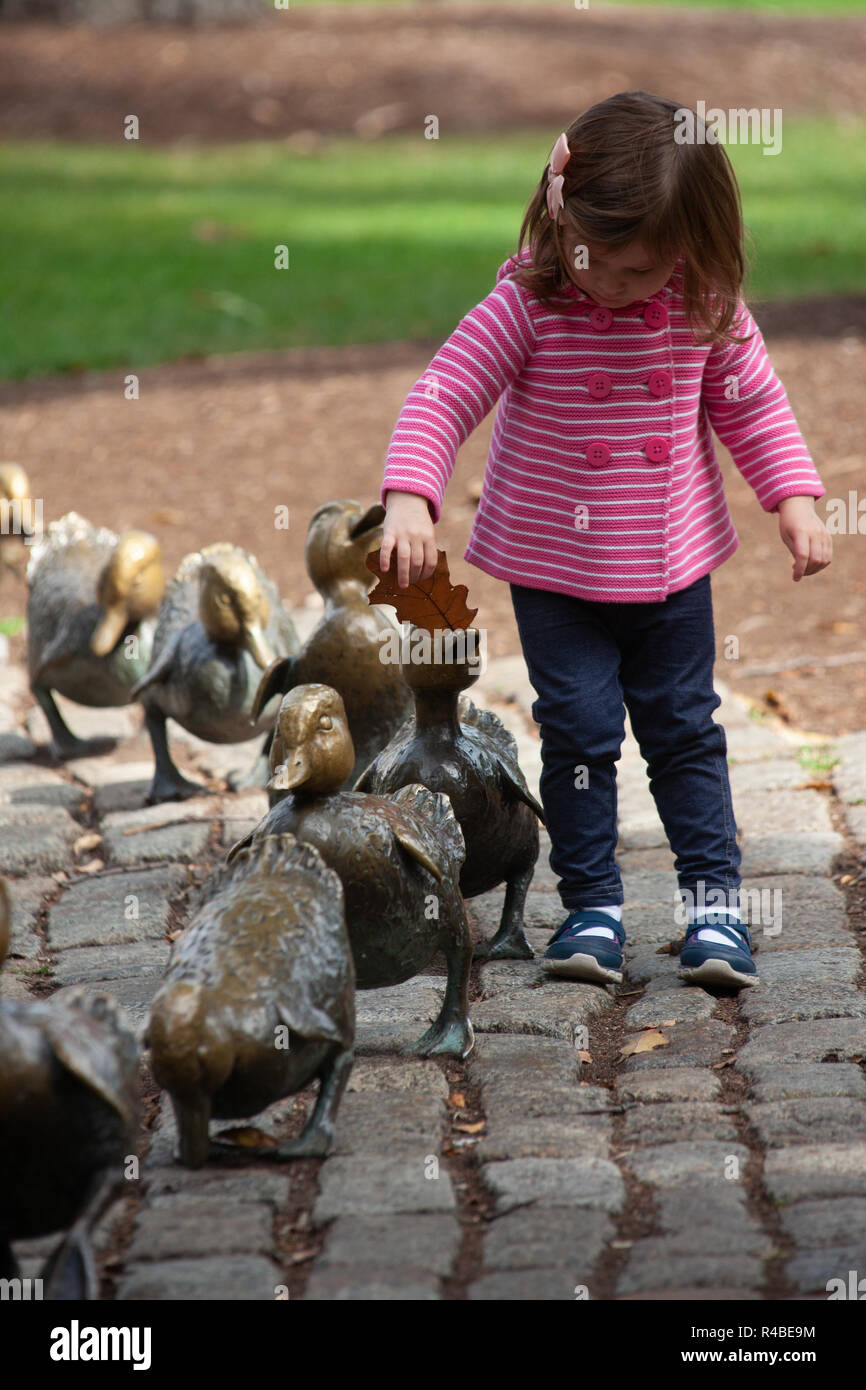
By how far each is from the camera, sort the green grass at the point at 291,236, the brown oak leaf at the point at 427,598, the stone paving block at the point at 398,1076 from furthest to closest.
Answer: the green grass at the point at 291,236, the brown oak leaf at the point at 427,598, the stone paving block at the point at 398,1076

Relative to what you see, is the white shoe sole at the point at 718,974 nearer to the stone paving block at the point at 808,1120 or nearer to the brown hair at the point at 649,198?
the stone paving block at the point at 808,1120

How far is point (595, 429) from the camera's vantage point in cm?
372

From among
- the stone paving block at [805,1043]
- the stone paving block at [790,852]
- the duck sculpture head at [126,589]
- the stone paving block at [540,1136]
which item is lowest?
the stone paving block at [540,1136]

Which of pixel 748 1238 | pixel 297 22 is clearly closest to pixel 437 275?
pixel 748 1238

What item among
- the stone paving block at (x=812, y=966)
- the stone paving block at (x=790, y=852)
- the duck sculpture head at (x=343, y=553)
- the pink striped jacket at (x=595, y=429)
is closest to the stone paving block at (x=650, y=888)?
the stone paving block at (x=790, y=852)

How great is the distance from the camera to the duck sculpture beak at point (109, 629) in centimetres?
518

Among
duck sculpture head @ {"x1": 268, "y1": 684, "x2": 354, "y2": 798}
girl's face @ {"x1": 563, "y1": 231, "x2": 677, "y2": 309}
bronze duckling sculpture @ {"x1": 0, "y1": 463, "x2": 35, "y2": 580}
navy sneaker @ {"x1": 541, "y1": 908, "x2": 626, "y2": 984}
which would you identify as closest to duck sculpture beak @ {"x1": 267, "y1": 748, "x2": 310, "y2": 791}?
duck sculpture head @ {"x1": 268, "y1": 684, "x2": 354, "y2": 798}

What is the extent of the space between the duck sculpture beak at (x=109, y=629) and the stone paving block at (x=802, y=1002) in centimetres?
250

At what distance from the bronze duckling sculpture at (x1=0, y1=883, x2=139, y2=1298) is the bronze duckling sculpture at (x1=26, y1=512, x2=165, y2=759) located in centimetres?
293

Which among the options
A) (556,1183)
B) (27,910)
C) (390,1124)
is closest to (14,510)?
(27,910)

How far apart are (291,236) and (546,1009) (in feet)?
37.3

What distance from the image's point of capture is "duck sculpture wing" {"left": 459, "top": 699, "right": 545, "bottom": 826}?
3672 mm

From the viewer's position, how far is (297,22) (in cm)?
2252

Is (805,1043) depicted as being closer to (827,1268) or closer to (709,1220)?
(709,1220)
